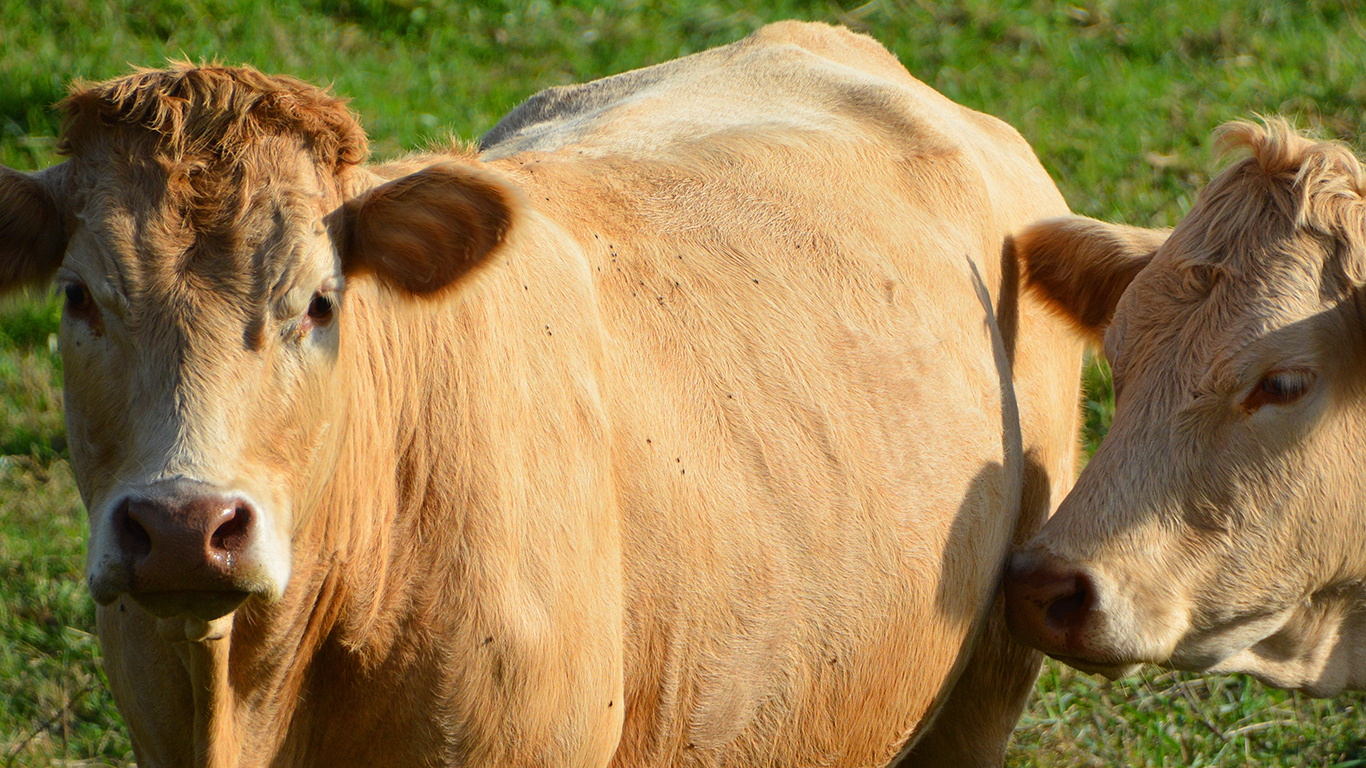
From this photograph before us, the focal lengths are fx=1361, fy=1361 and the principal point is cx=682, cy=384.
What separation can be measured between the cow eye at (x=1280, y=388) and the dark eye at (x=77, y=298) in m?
2.60

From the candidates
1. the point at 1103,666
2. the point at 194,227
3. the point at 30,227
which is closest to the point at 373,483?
the point at 194,227

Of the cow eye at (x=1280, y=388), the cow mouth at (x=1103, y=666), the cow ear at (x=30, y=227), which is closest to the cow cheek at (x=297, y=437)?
the cow ear at (x=30, y=227)

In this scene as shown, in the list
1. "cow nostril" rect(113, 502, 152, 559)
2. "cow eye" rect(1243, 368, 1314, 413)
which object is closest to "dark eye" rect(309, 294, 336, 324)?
A: "cow nostril" rect(113, 502, 152, 559)

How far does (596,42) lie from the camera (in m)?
8.77

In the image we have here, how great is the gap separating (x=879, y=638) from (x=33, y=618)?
3127 millimetres

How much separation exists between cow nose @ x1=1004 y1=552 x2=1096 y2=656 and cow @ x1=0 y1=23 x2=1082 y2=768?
13.1 inches

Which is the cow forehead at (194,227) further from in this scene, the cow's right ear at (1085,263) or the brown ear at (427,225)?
the cow's right ear at (1085,263)

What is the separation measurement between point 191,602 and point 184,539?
17 centimetres

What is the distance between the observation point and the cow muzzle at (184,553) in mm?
2232

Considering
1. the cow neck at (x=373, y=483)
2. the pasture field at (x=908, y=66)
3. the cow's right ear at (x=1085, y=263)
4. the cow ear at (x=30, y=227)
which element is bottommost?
→ the pasture field at (x=908, y=66)

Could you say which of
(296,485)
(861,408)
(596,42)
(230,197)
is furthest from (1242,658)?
(596,42)

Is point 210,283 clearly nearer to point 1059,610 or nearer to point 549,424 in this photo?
point 549,424

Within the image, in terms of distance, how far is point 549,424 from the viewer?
2986mm

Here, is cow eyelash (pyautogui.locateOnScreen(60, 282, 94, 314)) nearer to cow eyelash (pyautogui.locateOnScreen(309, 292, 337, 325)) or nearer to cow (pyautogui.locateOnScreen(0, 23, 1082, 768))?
cow (pyautogui.locateOnScreen(0, 23, 1082, 768))
